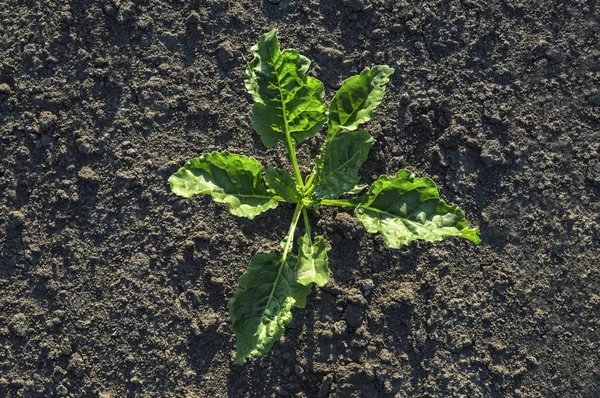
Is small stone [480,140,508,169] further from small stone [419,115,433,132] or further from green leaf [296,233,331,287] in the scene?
green leaf [296,233,331,287]

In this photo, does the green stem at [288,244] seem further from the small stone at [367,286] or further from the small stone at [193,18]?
the small stone at [193,18]

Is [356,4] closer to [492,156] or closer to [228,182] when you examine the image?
[492,156]

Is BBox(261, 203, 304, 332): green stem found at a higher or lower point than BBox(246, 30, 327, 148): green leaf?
lower

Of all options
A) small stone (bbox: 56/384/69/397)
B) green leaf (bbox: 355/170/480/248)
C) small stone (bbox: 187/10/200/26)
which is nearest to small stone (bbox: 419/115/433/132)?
green leaf (bbox: 355/170/480/248)

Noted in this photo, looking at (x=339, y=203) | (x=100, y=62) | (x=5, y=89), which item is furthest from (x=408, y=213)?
(x=5, y=89)

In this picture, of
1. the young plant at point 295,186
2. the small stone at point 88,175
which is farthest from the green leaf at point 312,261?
the small stone at point 88,175

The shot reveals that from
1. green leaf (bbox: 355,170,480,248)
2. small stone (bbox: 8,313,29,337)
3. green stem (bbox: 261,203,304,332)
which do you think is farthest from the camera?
small stone (bbox: 8,313,29,337)

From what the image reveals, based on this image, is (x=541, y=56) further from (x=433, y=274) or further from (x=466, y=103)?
(x=433, y=274)
